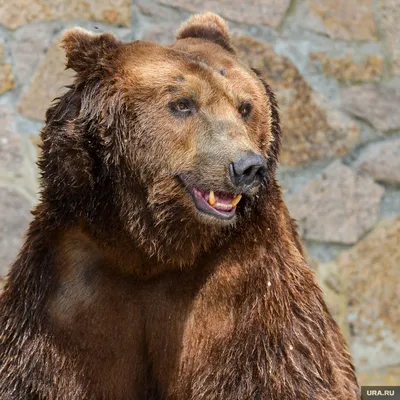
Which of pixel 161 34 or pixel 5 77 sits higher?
pixel 161 34

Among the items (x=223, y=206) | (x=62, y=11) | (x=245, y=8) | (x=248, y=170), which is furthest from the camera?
(x=245, y=8)

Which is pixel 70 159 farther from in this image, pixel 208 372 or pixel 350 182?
pixel 350 182

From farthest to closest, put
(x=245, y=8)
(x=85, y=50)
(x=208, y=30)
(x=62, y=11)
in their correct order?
(x=245, y=8)
(x=62, y=11)
(x=208, y=30)
(x=85, y=50)

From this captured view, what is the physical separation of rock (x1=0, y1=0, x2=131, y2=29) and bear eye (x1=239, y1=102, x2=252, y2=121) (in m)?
2.32

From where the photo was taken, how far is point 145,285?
363 cm

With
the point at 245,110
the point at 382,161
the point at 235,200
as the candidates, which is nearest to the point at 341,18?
the point at 382,161

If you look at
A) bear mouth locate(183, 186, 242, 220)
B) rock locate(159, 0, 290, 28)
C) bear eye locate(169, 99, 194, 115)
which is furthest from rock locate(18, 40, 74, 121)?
bear mouth locate(183, 186, 242, 220)

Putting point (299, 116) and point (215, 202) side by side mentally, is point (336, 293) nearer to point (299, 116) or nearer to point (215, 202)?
point (299, 116)

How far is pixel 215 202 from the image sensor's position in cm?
335

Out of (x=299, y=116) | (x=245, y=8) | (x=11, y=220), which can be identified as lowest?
(x=11, y=220)

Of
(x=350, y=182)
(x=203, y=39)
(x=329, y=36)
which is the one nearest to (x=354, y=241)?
(x=350, y=182)

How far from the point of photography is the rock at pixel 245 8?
566 centimetres

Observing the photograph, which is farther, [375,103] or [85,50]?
[375,103]

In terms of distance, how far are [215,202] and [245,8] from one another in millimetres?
2626
